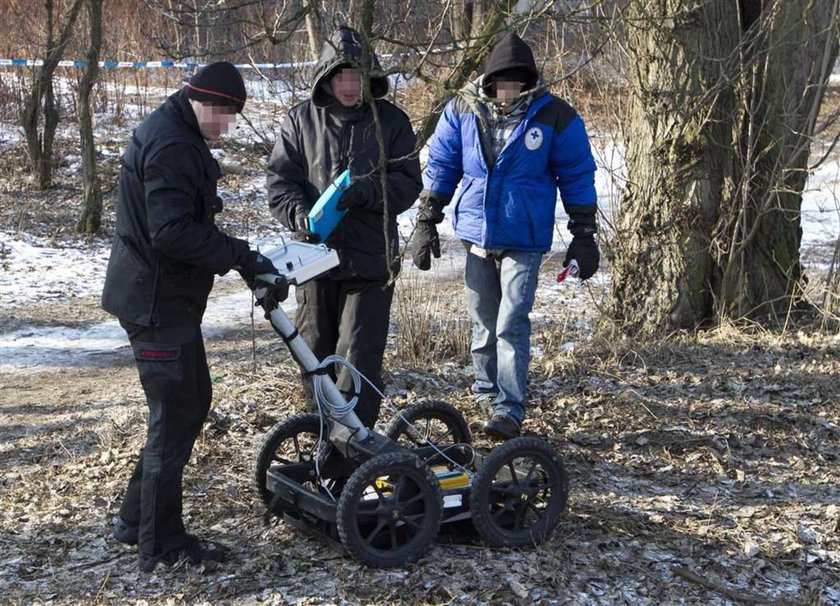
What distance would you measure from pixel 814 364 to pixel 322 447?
4085mm

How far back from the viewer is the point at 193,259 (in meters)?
3.91

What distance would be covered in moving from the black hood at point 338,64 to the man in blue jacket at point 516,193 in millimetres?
668

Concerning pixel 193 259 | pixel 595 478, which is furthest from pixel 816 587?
pixel 193 259

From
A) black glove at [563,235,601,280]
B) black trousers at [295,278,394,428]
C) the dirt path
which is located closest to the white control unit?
black trousers at [295,278,394,428]

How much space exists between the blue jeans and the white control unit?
157 cm

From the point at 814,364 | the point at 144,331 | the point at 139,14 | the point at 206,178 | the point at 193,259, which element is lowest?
the point at 814,364

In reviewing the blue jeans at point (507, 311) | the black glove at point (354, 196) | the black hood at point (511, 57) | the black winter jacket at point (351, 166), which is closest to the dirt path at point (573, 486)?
the blue jeans at point (507, 311)

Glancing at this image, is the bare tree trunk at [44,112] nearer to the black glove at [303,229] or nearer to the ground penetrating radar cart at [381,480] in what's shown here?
the black glove at [303,229]

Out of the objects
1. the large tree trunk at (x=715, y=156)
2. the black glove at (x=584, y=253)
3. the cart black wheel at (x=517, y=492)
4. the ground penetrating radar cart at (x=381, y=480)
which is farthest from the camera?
the large tree trunk at (x=715, y=156)

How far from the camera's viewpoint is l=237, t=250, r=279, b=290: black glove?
157 inches

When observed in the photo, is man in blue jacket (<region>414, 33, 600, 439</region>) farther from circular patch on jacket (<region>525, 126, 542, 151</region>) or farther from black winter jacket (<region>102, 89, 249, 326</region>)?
black winter jacket (<region>102, 89, 249, 326</region>)

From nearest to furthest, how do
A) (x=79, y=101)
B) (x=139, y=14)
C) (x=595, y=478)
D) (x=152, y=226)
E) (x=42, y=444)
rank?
(x=152, y=226) < (x=595, y=478) < (x=42, y=444) < (x=79, y=101) < (x=139, y=14)

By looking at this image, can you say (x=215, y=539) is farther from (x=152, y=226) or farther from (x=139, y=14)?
(x=139, y=14)

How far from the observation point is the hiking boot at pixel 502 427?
216 inches
